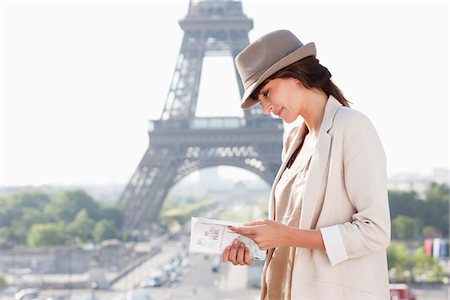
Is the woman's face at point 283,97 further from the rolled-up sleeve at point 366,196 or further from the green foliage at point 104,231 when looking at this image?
the green foliage at point 104,231

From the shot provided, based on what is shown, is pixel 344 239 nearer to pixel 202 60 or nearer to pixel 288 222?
pixel 288 222

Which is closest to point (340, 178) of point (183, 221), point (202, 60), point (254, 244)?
point (254, 244)

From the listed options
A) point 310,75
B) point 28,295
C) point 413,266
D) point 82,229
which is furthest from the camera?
point 82,229

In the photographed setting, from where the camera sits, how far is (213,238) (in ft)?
5.37

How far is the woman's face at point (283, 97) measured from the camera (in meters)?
1.62

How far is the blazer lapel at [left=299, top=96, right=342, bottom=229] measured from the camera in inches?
62.1

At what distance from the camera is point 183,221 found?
3644cm

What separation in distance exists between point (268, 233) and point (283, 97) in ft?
0.88

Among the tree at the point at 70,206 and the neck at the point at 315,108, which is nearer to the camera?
the neck at the point at 315,108

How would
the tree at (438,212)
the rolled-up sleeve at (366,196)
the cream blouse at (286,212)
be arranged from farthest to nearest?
the tree at (438,212) → the cream blouse at (286,212) → the rolled-up sleeve at (366,196)

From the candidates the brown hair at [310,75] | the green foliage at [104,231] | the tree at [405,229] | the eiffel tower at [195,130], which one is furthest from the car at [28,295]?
the brown hair at [310,75]

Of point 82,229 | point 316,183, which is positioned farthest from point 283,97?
point 82,229

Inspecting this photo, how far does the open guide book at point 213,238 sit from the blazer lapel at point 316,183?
12 cm

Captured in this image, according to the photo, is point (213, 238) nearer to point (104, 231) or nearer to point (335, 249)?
point (335, 249)
